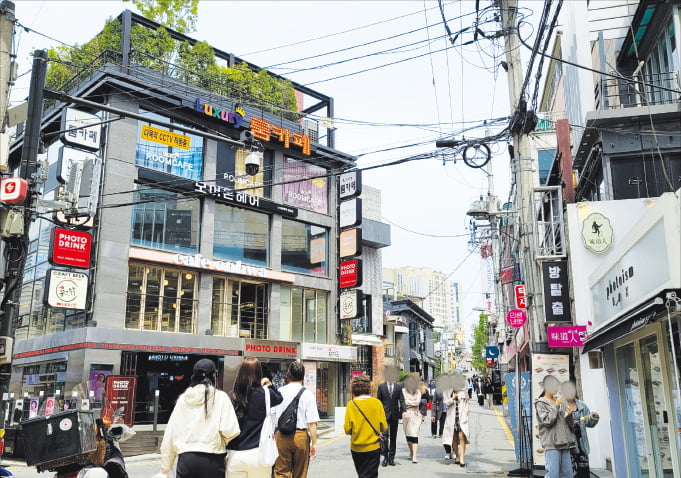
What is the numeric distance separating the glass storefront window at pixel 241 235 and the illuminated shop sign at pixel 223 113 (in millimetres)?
3975

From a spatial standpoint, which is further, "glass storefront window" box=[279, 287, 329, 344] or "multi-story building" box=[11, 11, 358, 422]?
"glass storefront window" box=[279, 287, 329, 344]

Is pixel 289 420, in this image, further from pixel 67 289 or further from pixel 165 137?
pixel 165 137

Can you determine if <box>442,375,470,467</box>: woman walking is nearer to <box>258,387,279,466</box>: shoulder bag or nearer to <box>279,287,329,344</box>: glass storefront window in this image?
<box>258,387,279,466</box>: shoulder bag

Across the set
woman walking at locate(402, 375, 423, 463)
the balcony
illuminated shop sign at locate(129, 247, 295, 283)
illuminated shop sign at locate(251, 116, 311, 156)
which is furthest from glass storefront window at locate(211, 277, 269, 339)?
the balcony

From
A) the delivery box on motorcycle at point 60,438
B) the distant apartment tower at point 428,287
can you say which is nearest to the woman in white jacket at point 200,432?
the delivery box on motorcycle at point 60,438

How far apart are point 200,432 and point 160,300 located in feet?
70.5

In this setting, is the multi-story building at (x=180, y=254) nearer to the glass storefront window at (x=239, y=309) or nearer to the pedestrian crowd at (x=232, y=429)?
the glass storefront window at (x=239, y=309)

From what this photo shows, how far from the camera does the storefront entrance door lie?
287 inches

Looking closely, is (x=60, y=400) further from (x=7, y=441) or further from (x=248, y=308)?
(x=248, y=308)

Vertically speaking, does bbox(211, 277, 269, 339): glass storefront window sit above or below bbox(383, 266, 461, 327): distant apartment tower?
below

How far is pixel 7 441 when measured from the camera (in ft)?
52.1

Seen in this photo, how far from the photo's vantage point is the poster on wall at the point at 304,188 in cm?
3190

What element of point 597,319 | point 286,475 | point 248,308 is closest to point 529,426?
point 597,319

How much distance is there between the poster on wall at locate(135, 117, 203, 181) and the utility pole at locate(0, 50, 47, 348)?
14858mm
